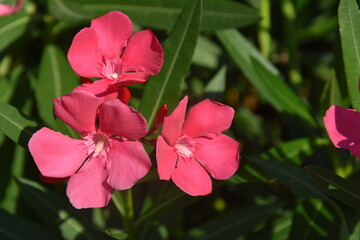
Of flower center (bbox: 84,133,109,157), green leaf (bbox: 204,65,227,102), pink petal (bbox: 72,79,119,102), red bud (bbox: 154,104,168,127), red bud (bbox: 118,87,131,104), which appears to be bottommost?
green leaf (bbox: 204,65,227,102)

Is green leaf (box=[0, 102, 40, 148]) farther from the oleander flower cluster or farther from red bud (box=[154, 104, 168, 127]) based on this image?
red bud (box=[154, 104, 168, 127])

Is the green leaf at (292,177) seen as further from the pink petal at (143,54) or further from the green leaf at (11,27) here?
the green leaf at (11,27)

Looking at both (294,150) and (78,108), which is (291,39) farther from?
(78,108)

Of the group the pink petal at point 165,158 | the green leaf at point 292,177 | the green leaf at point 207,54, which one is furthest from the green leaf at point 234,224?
the green leaf at point 207,54

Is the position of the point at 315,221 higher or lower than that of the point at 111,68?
lower

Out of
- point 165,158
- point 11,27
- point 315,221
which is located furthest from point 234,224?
point 11,27

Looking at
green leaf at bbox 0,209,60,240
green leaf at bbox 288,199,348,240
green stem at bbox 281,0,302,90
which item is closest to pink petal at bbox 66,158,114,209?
green leaf at bbox 0,209,60,240
